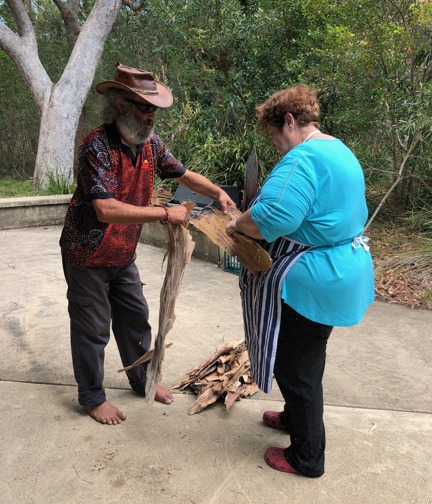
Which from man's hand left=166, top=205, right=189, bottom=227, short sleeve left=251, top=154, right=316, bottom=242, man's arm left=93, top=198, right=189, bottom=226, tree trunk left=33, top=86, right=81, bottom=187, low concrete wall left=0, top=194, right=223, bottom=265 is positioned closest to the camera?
short sleeve left=251, top=154, right=316, bottom=242

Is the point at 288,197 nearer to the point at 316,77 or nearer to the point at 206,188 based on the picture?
the point at 206,188

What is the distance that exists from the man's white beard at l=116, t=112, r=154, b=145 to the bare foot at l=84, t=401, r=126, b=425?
4.81 ft

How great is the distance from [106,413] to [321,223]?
5.38 ft

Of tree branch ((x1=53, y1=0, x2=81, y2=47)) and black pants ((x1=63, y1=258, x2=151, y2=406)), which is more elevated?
tree branch ((x1=53, y1=0, x2=81, y2=47))

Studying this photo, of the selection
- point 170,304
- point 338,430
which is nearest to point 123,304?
point 170,304

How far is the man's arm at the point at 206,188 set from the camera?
9.13 feet

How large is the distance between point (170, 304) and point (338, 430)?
1.14 meters

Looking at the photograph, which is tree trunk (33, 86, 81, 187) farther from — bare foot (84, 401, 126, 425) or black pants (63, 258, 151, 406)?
bare foot (84, 401, 126, 425)

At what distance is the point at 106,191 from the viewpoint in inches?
89.8

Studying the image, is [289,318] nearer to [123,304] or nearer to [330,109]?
[123,304]

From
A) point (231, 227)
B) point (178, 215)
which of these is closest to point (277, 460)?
point (231, 227)

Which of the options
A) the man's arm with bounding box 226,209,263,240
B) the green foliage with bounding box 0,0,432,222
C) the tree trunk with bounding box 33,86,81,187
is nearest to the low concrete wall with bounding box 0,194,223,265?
the green foliage with bounding box 0,0,432,222

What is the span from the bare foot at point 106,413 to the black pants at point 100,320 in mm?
36

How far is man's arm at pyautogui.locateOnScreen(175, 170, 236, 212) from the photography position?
2.78 m
